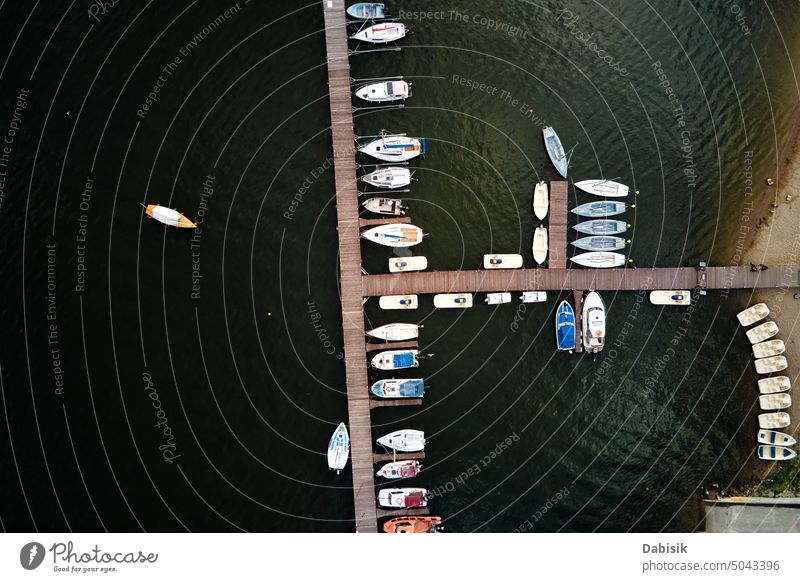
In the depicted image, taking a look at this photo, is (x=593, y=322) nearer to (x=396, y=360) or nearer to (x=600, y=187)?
(x=600, y=187)

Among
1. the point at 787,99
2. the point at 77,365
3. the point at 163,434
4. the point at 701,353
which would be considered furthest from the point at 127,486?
the point at 787,99

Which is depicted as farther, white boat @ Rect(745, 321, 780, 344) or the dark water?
white boat @ Rect(745, 321, 780, 344)

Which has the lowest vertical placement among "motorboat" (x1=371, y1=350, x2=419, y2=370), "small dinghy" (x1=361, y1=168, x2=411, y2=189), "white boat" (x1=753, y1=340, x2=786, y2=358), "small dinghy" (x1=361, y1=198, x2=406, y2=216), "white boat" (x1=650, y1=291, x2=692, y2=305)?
"white boat" (x1=753, y1=340, x2=786, y2=358)

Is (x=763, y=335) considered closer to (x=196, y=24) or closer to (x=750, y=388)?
(x=750, y=388)

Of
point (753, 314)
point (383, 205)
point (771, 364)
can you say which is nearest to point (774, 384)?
point (771, 364)

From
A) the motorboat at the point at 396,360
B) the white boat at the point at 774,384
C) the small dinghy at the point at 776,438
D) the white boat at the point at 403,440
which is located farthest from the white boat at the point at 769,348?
the white boat at the point at 403,440

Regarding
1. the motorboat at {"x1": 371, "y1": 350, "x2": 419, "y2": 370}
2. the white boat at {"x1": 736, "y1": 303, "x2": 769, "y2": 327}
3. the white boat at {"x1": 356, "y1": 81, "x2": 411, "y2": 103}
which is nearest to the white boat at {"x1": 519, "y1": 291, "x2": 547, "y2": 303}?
the motorboat at {"x1": 371, "y1": 350, "x2": 419, "y2": 370}

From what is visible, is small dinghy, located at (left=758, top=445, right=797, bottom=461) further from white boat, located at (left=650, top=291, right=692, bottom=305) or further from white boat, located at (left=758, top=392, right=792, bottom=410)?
white boat, located at (left=650, top=291, right=692, bottom=305)
